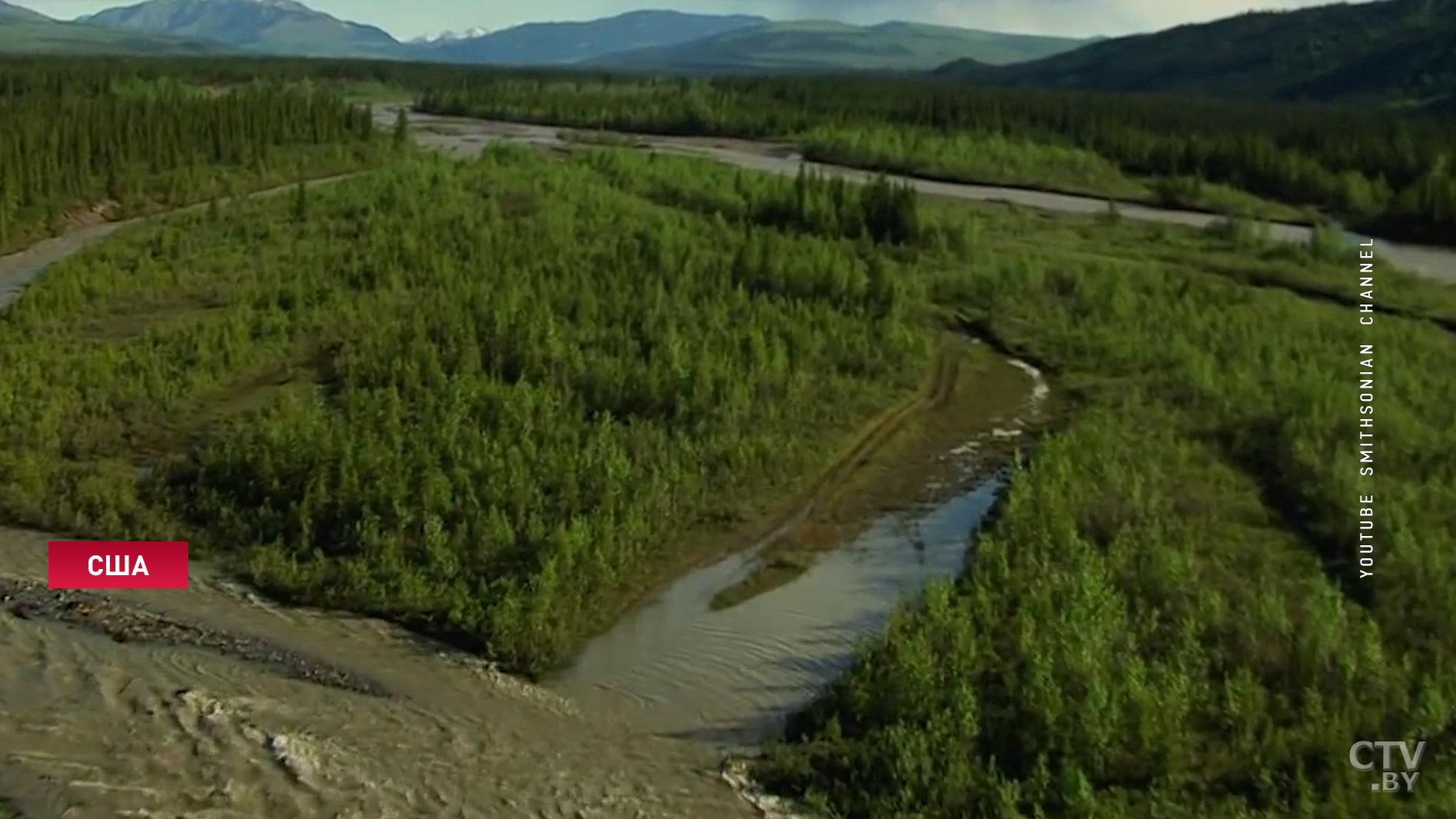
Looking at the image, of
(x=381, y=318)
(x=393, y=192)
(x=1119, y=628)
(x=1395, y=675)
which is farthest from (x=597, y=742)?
(x=393, y=192)

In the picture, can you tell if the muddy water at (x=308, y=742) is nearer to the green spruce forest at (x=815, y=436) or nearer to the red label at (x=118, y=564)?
the green spruce forest at (x=815, y=436)

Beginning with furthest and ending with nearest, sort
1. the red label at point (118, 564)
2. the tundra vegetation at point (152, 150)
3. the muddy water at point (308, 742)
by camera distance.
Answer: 1. the tundra vegetation at point (152, 150)
2. the red label at point (118, 564)
3. the muddy water at point (308, 742)

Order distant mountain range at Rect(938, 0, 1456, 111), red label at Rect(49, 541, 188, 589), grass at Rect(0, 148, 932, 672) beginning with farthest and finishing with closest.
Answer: distant mountain range at Rect(938, 0, 1456, 111) < grass at Rect(0, 148, 932, 672) < red label at Rect(49, 541, 188, 589)

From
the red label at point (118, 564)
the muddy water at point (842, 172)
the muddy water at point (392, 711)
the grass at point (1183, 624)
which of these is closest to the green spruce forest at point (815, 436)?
the grass at point (1183, 624)

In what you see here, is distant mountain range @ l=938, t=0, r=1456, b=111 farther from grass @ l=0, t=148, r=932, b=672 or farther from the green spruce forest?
grass @ l=0, t=148, r=932, b=672

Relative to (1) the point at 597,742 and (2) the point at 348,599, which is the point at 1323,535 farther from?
(2) the point at 348,599

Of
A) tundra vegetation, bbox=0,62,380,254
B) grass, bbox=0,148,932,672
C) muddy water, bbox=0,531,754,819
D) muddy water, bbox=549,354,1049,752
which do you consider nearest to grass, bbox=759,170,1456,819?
muddy water, bbox=549,354,1049,752

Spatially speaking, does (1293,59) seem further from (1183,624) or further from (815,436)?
(1183,624)
